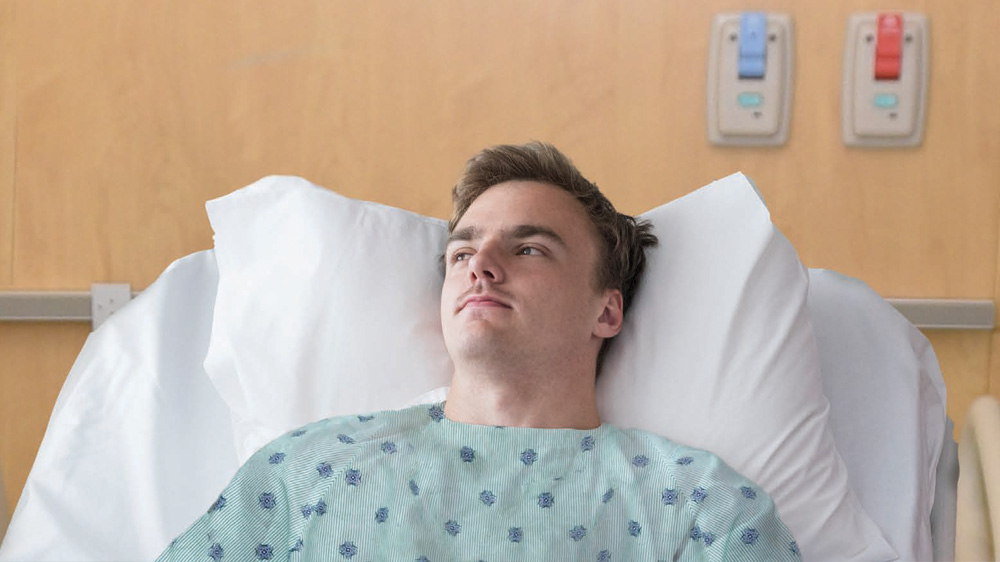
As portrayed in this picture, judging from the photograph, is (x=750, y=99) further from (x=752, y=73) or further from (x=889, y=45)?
(x=889, y=45)

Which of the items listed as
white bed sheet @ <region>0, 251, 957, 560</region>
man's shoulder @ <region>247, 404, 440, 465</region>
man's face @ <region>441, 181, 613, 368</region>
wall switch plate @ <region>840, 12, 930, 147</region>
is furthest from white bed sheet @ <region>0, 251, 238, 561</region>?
wall switch plate @ <region>840, 12, 930, 147</region>

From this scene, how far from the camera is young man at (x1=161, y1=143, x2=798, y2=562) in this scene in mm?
1434

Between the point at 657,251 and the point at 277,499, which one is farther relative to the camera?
the point at 657,251

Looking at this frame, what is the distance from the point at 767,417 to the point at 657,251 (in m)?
0.33

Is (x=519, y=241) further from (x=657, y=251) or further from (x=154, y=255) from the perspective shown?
(x=154, y=255)

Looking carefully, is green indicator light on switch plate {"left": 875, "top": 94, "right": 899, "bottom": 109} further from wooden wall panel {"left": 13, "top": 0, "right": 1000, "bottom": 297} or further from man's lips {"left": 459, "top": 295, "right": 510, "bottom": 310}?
man's lips {"left": 459, "top": 295, "right": 510, "bottom": 310}

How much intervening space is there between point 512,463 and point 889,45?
1121 millimetres

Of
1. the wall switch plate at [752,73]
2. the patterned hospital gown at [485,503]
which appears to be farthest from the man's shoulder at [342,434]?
the wall switch plate at [752,73]

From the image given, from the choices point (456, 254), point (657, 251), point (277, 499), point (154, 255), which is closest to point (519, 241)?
point (456, 254)

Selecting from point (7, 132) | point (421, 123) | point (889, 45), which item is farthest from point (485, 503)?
point (7, 132)

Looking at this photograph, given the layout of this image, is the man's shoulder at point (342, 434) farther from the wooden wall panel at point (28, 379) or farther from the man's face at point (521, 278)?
the wooden wall panel at point (28, 379)

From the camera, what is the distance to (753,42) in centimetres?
207

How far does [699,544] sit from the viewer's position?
1.43 meters

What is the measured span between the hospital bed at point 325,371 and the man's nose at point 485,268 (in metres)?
0.20
